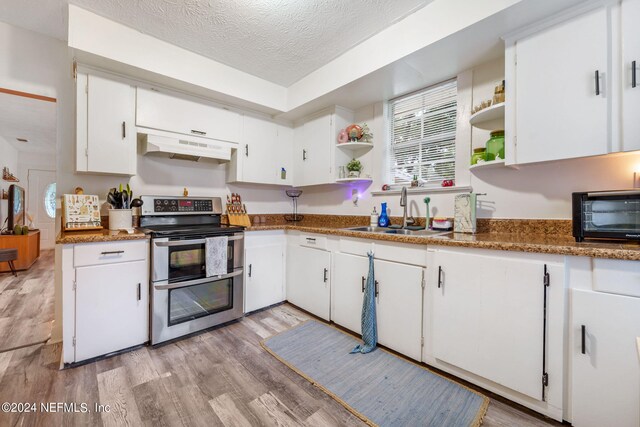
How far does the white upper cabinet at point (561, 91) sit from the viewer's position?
4.64ft

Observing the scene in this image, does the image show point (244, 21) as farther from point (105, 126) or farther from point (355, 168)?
point (355, 168)

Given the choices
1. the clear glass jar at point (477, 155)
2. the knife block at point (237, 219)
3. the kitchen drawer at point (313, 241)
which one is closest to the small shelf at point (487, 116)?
the clear glass jar at point (477, 155)

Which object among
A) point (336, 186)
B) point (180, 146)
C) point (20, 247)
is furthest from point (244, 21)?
point (20, 247)

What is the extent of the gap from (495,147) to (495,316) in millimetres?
1182

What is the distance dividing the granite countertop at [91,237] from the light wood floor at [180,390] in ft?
2.90

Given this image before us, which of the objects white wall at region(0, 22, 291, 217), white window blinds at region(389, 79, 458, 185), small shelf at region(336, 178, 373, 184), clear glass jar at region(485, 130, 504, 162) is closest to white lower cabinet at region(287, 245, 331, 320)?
small shelf at region(336, 178, 373, 184)

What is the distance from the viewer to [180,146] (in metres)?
2.45

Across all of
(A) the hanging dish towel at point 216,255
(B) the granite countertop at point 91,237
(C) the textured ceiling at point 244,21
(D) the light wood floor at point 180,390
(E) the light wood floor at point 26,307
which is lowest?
(D) the light wood floor at point 180,390

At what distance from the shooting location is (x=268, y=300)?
2.83 m

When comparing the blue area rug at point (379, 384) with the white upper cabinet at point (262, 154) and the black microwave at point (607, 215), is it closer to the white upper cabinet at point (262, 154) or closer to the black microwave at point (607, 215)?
the black microwave at point (607, 215)

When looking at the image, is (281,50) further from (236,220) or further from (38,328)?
(38,328)

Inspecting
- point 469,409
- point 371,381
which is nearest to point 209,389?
point 371,381

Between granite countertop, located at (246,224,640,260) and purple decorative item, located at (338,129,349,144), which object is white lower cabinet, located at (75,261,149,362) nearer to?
granite countertop, located at (246,224,640,260)

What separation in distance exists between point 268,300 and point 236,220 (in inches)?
37.4
